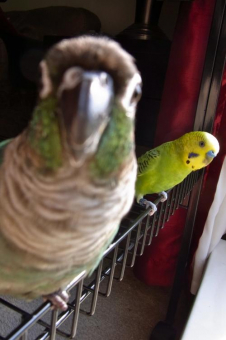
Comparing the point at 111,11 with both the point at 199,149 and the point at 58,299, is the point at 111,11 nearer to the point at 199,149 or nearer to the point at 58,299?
the point at 199,149

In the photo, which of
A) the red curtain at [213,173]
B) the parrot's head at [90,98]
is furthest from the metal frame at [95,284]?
the parrot's head at [90,98]

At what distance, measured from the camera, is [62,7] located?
4.02ft

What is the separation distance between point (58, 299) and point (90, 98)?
1.01 ft

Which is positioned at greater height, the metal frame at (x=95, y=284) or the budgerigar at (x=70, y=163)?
the budgerigar at (x=70, y=163)

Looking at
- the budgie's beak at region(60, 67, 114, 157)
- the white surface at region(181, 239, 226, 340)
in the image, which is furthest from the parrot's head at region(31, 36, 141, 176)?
the white surface at region(181, 239, 226, 340)

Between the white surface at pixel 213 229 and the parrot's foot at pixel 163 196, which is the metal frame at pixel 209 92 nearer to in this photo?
the white surface at pixel 213 229

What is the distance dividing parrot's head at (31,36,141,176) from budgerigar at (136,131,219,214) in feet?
1.49

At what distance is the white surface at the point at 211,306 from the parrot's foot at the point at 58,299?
53cm

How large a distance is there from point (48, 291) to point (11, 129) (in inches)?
31.1

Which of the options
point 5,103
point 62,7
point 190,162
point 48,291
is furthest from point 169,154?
point 62,7

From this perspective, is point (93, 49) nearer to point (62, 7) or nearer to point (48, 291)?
point (48, 291)

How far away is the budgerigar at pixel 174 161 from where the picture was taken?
0.74 m

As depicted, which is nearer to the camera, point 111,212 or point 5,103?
point 111,212

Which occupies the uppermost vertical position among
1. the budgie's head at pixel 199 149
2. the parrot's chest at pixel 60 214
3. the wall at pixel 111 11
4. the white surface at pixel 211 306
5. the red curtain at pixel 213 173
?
the wall at pixel 111 11
